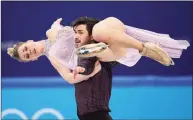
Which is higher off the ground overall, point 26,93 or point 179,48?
point 179,48

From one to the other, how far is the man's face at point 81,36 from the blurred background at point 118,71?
1.34 meters

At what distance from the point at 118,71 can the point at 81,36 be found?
153 cm

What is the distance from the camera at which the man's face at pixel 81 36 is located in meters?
2.56

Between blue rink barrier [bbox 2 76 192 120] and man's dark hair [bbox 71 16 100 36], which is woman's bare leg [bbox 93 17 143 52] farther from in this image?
blue rink barrier [bbox 2 76 192 120]

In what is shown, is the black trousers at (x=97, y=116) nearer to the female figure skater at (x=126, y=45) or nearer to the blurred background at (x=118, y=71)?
the female figure skater at (x=126, y=45)

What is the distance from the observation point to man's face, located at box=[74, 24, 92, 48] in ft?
8.41

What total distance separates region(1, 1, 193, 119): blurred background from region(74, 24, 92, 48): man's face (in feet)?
4.39

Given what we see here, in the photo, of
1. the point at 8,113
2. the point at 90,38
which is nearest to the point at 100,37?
the point at 90,38

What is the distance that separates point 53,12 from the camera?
407 centimetres

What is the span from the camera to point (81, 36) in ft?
8.45

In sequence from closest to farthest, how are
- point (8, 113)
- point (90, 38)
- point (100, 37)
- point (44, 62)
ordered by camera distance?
point (100, 37), point (90, 38), point (8, 113), point (44, 62)

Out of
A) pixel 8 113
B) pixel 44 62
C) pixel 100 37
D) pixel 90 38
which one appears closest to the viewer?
pixel 100 37

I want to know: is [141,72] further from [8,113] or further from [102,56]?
[102,56]

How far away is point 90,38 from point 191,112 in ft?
5.34
